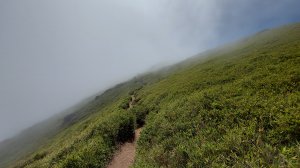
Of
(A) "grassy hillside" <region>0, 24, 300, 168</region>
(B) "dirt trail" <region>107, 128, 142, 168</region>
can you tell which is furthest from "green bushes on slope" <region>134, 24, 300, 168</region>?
(B) "dirt trail" <region>107, 128, 142, 168</region>

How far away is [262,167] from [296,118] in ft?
16.2

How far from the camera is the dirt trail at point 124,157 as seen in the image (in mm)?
24734

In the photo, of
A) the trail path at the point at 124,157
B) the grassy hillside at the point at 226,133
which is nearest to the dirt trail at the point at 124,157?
the trail path at the point at 124,157

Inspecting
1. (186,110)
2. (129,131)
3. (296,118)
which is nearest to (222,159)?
(296,118)

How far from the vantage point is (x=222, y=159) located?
12.4m

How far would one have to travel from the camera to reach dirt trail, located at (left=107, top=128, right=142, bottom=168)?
2473 centimetres

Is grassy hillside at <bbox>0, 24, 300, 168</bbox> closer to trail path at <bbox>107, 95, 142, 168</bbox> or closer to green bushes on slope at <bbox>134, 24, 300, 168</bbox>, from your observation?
green bushes on slope at <bbox>134, 24, 300, 168</bbox>

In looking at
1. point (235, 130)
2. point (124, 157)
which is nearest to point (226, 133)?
point (235, 130)

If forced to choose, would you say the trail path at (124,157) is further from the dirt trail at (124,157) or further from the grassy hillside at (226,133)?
the grassy hillside at (226,133)

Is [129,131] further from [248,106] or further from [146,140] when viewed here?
[248,106]

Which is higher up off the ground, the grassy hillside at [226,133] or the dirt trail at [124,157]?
the grassy hillside at [226,133]

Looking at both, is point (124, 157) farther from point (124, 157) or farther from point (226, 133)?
point (226, 133)

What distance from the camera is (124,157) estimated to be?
2688cm

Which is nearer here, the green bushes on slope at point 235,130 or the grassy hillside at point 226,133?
the green bushes on slope at point 235,130
